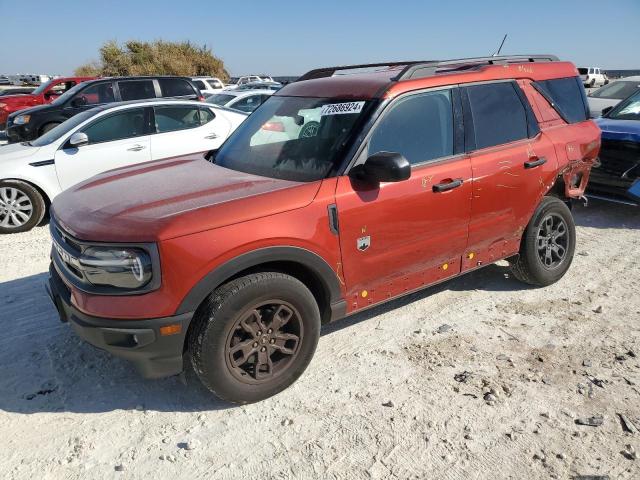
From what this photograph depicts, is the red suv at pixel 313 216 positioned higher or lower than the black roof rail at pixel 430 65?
lower

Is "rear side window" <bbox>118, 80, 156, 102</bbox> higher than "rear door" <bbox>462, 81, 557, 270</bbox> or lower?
higher

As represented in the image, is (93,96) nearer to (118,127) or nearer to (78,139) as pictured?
(118,127)

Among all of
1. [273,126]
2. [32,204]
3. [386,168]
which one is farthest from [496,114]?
[32,204]

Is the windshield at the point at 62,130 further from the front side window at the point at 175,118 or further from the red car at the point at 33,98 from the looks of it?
the red car at the point at 33,98

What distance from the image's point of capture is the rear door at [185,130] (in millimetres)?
7051

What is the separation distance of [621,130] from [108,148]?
21.8 feet

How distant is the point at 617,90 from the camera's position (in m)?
11.0

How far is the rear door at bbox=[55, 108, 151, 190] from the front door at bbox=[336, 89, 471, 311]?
4539 mm

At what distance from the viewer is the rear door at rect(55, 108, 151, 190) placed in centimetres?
646

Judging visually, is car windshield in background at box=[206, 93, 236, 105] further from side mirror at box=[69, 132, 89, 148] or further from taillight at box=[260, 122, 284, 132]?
taillight at box=[260, 122, 284, 132]

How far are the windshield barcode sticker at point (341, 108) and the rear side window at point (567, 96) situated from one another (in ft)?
6.03

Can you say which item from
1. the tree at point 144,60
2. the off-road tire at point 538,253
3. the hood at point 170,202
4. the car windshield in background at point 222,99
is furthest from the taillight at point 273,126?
the tree at point 144,60

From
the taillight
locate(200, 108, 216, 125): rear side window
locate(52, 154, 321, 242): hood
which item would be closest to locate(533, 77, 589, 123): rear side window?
the taillight

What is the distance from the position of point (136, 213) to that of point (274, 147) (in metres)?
1.19
